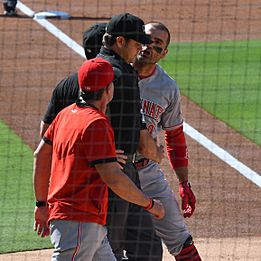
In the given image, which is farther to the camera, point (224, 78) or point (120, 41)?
point (224, 78)

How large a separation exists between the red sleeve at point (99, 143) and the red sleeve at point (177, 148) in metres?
1.73

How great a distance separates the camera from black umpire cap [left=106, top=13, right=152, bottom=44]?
20.5 ft

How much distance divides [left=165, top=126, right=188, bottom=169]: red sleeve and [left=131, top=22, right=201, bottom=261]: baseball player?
0.15m

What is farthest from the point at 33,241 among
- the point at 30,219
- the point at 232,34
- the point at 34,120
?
the point at 232,34

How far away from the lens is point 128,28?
20.7 feet

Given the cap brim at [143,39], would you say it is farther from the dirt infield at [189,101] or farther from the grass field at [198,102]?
the grass field at [198,102]

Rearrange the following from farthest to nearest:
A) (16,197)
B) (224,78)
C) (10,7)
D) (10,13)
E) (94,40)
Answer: (10,13) < (10,7) < (224,78) < (16,197) < (94,40)

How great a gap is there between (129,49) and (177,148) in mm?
1192

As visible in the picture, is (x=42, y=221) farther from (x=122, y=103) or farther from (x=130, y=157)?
(x=122, y=103)

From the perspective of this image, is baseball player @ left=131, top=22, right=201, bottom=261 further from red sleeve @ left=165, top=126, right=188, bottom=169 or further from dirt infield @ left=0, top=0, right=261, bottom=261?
dirt infield @ left=0, top=0, right=261, bottom=261

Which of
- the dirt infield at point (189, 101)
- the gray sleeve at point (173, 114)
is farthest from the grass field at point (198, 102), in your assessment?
the gray sleeve at point (173, 114)

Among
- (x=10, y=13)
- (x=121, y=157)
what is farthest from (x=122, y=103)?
(x=10, y=13)

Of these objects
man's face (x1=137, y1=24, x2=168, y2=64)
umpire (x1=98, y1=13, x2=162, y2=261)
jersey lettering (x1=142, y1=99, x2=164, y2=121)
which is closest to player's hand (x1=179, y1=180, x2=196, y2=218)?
jersey lettering (x1=142, y1=99, x2=164, y2=121)

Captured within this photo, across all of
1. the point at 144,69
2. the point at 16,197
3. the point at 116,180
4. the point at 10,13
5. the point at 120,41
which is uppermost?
the point at 10,13
